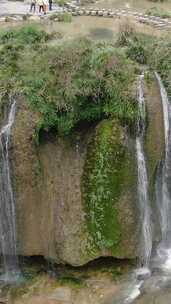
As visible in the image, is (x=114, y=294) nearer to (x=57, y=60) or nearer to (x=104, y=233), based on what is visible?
(x=104, y=233)

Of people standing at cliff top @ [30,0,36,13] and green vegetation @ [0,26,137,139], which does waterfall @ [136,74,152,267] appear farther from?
people standing at cliff top @ [30,0,36,13]

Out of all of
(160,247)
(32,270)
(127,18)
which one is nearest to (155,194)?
(160,247)

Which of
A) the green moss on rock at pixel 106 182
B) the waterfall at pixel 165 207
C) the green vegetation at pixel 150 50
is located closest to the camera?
the green moss on rock at pixel 106 182

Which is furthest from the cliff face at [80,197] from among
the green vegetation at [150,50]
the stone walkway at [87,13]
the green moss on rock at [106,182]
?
the stone walkway at [87,13]

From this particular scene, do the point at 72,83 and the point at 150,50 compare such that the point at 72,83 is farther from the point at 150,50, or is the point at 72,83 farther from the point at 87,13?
the point at 87,13

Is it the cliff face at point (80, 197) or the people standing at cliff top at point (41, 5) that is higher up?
the people standing at cliff top at point (41, 5)

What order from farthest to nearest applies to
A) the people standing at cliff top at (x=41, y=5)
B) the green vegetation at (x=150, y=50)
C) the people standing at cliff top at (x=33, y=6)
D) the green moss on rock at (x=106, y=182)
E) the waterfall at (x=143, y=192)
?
the people standing at cliff top at (x=33, y=6) < the people standing at cliff top at (x=41, y=5) < the green vegetation at (x=150, y=50) < the waterfall at (x=143, y=192) < the green moss on rock at (x=106, y=182)

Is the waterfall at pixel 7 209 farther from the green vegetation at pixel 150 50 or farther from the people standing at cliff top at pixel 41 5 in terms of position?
the people standing at cliff top at pixel 41 5

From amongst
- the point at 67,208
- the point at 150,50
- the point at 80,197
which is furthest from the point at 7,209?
the point at 150,50

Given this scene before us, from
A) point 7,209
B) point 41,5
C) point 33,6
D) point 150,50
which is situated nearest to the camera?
point 7,209

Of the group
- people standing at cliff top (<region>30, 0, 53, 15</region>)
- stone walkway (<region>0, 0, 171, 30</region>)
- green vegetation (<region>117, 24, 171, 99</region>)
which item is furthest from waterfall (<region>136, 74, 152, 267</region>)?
people standing at cliff top (<region>30, 0, 53, 15</region>)
